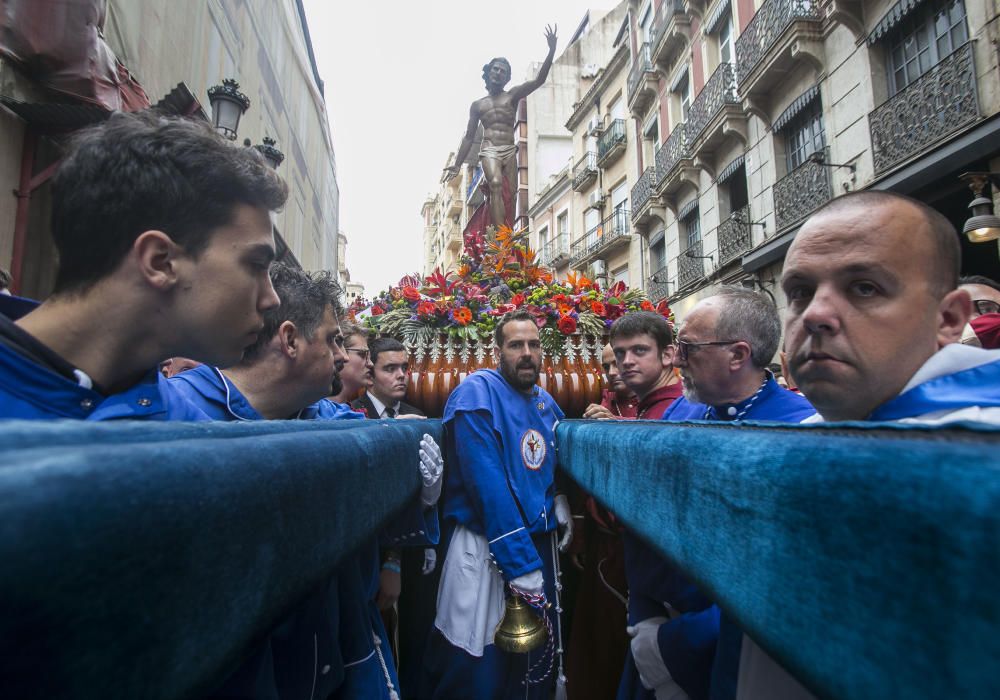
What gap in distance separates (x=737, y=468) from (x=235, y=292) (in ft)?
3.59

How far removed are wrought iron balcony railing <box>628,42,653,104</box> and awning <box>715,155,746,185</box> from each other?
552 centimetres

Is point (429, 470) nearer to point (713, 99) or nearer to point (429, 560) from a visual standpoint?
point (429, 560)

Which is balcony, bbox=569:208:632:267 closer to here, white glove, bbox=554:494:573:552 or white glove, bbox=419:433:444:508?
white glove, bbox=554:494:573:552

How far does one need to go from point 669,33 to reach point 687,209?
4.95 meters

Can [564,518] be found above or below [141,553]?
below

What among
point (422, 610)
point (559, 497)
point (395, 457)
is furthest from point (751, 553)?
point (422, 610)

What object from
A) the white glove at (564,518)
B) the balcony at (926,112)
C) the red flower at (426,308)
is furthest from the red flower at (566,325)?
the balcony at (926,112)

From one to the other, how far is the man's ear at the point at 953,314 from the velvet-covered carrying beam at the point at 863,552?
69 centimetres

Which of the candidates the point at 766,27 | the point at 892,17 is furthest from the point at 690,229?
the point at 892,17

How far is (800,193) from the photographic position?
424 inches

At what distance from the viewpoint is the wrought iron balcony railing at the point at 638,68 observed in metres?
17.7

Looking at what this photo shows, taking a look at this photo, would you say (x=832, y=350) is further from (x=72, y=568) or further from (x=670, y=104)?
(x=670, y=104)

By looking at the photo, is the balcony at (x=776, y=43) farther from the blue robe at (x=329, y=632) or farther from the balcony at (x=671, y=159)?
the blue robe at (x=329, y=632)

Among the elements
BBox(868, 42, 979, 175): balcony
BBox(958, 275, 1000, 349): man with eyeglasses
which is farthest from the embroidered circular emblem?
BBox(868, 42, 979, 175): balcony
